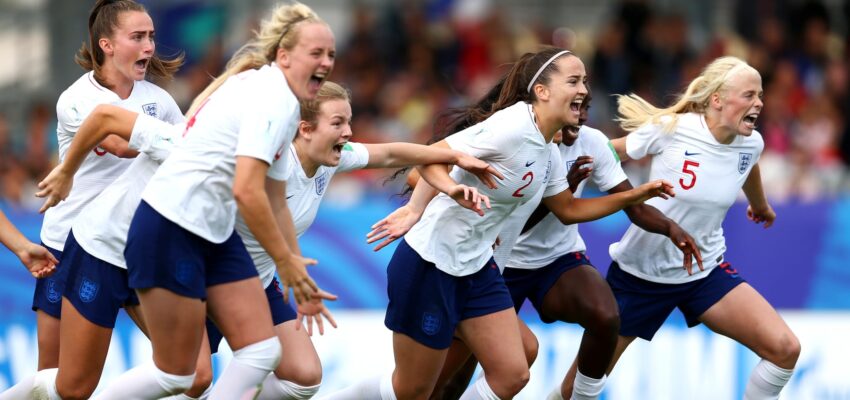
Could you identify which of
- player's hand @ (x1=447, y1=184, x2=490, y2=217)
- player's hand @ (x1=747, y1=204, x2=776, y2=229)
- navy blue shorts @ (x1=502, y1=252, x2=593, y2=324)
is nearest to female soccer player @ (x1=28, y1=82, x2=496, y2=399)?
player's hand @ (x1=447, y1=184, x2=490, y2=217)

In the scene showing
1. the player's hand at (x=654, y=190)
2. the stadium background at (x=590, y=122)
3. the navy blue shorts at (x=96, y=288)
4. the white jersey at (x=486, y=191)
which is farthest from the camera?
the stadium background at (x=590, y=122)

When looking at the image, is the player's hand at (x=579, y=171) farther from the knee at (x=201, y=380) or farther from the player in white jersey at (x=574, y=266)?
the knee at (x=201, y=380)

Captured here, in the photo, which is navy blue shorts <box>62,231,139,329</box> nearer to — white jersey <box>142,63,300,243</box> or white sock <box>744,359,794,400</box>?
white jersey <box>142,63,300,243</box>

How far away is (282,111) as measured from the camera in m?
4.74

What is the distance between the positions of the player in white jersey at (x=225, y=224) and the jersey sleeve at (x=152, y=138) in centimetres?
27

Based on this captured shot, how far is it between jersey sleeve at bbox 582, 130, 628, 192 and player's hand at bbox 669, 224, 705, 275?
427 mm

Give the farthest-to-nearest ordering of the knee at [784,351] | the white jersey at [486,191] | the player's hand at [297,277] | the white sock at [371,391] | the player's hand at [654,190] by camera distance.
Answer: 1. the knee at [784,351]
2. the white sock at [371,391]
3. the player's hand at [654,190]
4. the white jersey at [486,191]
5. the player's hand at [297,277]

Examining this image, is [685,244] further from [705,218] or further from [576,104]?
[576,104]

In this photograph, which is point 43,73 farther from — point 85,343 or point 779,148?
point 85,343

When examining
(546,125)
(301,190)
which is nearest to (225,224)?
(301,190)

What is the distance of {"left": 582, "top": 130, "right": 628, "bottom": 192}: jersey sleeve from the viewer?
666cm

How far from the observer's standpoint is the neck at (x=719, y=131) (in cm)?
675

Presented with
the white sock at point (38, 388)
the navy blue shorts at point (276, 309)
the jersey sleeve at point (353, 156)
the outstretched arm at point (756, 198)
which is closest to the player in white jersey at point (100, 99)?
the white sock at point (38, 388)

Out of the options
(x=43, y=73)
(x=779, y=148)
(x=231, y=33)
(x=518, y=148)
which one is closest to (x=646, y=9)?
(x=779, y=148)
